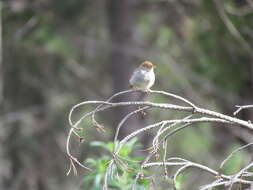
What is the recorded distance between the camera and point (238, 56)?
769cm

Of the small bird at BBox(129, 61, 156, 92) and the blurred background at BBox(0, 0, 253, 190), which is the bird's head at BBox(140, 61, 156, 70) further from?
the blurred background at BBox(0, 0, 253, 190)

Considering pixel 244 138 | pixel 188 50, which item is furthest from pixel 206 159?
pixel 244 138

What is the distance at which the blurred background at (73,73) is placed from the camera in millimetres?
8773

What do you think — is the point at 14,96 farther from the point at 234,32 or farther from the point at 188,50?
the point at 234,32

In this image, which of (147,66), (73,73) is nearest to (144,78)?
(147,66)

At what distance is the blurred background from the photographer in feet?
28.8

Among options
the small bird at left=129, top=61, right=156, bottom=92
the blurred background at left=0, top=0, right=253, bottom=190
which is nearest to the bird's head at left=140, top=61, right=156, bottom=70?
the small bird at left=129, top=61, right=156, bottom=92

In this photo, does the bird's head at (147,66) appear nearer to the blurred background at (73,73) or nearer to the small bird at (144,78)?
the small bird at (144,78)

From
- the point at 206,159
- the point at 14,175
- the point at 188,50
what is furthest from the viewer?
the point at 206,159

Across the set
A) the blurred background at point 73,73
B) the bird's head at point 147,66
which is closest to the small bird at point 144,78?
the bird's head at point 147,66

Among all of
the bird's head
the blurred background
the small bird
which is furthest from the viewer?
the blurred background

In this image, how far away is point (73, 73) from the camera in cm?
987

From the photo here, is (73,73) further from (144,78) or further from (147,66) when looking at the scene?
(144,78)

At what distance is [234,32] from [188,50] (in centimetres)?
258
